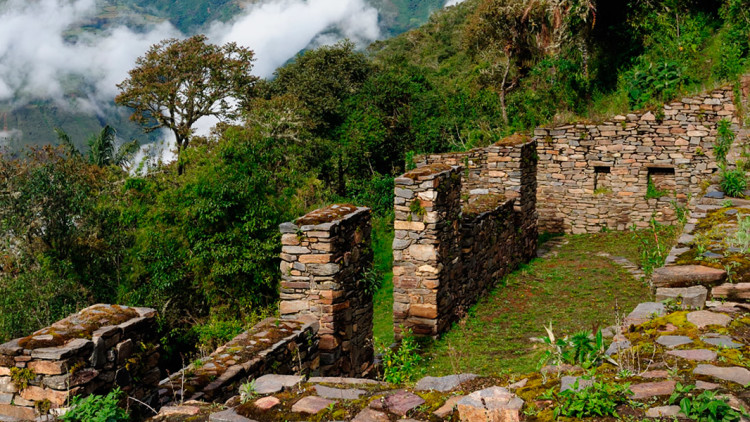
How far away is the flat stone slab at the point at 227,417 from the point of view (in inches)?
141

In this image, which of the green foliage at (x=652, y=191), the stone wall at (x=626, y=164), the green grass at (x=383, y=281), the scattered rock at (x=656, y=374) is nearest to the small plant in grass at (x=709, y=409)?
the scattered rock at (x=656, y=374)

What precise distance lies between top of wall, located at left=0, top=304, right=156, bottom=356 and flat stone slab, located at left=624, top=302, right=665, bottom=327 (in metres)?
3.80

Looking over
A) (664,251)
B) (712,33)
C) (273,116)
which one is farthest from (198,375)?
(273,116)

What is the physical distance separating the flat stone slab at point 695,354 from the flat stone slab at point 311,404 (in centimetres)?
213

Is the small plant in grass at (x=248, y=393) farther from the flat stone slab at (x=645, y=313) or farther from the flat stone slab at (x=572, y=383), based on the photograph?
the flat stone slab at (x=645, y=313)

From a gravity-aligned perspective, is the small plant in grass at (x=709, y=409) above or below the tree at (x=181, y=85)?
below

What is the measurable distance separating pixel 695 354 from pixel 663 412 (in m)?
0.89

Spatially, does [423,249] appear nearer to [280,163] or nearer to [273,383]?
[273,383]

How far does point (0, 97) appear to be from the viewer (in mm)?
61469

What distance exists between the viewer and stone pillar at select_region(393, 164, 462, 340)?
885cm

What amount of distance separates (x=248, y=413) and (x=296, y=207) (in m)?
12.0

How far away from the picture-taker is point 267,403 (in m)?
3.82

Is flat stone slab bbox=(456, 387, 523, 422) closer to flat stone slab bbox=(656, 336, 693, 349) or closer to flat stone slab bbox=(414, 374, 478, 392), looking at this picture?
flat stone slab bbox=(414, 374, 478, 392)

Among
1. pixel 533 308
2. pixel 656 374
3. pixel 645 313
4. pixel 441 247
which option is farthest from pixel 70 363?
pixel 533 308
